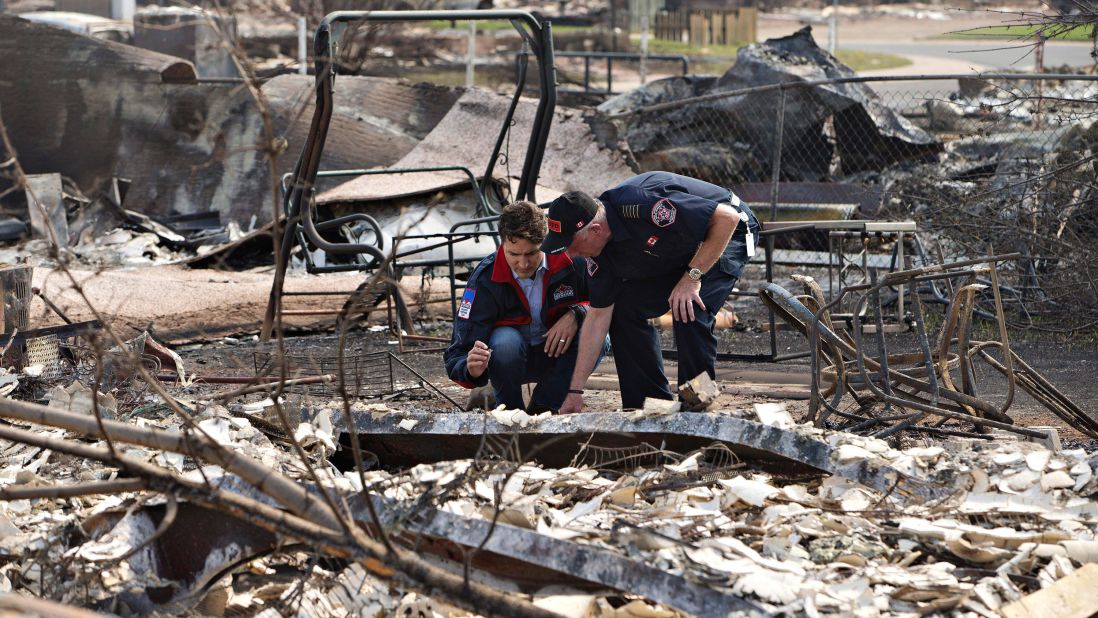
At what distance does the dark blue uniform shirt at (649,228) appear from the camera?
469 centimetres

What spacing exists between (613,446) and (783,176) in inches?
280

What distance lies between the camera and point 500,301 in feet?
16.2

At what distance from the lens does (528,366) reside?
196 inches

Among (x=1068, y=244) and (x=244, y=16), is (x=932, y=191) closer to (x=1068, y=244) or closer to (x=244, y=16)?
(x=1068, y=244)

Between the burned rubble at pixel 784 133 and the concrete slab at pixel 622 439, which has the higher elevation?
the burned rubble at pixel 784 133

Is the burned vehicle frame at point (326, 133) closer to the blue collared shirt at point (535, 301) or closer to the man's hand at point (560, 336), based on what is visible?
the blue collared shirt at point (535, 301)

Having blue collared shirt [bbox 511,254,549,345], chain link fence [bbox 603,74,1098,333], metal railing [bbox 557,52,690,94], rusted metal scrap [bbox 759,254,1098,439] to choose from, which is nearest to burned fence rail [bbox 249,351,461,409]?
blue collared shirt [bbox 511,254,549,345]

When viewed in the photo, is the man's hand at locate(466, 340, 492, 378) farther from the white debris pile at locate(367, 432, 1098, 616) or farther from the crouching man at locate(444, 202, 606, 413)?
the white debris pile at locate(367, 432, 1098, 616)

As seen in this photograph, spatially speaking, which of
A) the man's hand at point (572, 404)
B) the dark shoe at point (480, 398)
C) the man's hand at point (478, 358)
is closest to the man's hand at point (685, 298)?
the man's hand at point (572, 404)

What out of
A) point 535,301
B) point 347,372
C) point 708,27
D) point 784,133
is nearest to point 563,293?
point 535,301

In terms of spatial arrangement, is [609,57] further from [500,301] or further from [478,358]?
[478,358]

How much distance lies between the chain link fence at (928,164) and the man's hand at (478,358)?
8.78 ft

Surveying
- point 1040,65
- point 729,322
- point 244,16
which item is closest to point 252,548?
point 729,322

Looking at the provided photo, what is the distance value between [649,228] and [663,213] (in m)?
0.09
